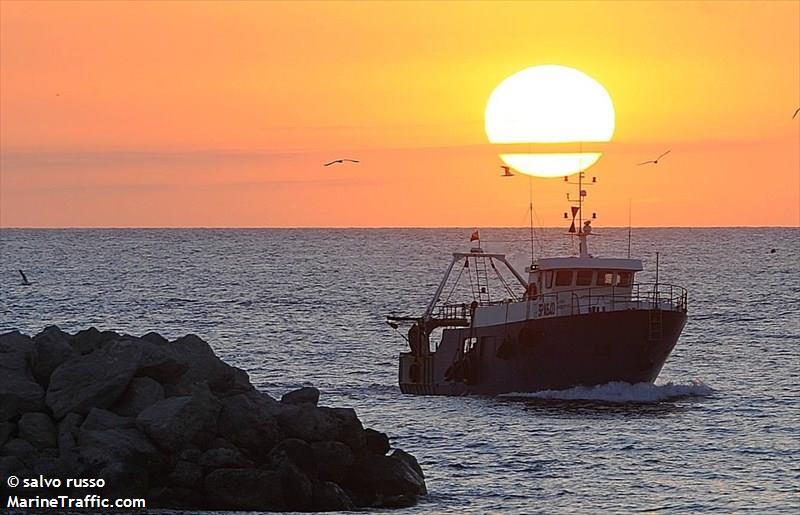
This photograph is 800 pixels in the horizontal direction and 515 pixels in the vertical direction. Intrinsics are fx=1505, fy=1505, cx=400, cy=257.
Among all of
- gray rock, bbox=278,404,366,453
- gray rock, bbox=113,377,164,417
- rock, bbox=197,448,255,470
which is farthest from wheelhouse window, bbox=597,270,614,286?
rock, bbox=197,448,255,470

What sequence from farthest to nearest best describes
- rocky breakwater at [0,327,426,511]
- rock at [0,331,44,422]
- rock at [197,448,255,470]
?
1. rock at [0,331,44,422]
2. rock at [197,448,255,470]
3. rocky breakwater at [0,327,426,511]

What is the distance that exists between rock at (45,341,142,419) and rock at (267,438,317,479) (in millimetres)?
3638

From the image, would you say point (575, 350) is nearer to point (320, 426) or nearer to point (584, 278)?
point (584, 278)

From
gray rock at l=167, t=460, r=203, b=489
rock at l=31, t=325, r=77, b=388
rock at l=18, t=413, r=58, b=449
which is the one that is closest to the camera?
gray rock at l=167, t=460, r=203, b=489

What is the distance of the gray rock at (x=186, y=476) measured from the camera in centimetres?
2773

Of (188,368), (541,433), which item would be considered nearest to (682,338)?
(541,433)

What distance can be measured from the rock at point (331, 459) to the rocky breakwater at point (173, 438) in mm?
24

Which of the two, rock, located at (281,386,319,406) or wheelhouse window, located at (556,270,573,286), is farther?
wheelhouse window, located at (556,270,573,286)

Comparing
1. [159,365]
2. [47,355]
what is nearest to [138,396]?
[159,365]

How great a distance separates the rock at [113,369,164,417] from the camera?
98.2ft

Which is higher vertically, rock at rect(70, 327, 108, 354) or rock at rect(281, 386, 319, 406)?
rock at rect(70, 327, 108, 354)

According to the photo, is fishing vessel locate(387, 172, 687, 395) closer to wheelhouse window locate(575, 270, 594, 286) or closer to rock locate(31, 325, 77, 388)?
wheelhouse window locate(575, 270, 594, 286)

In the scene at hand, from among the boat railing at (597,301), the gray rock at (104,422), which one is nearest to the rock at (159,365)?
the gray rock at (104,422)

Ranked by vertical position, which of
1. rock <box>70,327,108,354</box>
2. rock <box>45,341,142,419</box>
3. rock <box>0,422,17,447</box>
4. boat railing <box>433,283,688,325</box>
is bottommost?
rock <box>0,422,17,447</box>
